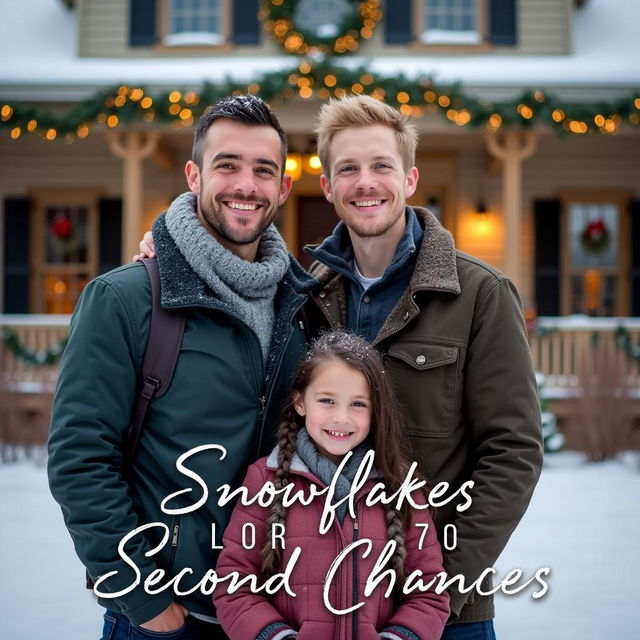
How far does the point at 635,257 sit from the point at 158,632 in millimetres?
10428

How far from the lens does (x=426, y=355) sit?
2.29 m

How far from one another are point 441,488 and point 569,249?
32.0 ft

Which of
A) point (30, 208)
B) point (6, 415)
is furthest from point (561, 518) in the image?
point (30, 208)

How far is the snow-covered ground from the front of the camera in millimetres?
4121

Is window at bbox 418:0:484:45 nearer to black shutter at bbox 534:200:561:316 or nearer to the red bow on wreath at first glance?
black shutter at bbox 534:200:561:316

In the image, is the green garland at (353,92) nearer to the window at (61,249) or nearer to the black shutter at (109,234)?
the black shutter at (109,234)

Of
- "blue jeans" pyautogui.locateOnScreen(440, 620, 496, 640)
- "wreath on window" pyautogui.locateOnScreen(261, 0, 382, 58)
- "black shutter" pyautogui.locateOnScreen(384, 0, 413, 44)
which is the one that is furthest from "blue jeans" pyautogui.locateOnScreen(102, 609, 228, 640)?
"black shutter" pyautogui.locateOnScreen(384, 0, 413, 44)

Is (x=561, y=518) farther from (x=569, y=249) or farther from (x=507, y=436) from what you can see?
(x=569, y=249)

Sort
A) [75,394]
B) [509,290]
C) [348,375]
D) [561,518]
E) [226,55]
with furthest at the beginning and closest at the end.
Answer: [226,55] < [561,518] < [509,290] < [348,375] < [75,394]

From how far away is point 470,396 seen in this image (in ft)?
7.47

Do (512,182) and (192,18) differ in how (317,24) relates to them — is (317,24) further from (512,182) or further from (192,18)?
(512,182)

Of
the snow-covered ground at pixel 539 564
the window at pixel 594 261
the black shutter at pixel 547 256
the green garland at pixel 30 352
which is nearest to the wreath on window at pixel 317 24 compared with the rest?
the black shutter at pixel 547 256

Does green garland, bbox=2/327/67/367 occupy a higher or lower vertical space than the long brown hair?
lower

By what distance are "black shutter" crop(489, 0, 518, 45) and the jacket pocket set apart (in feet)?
32.6
